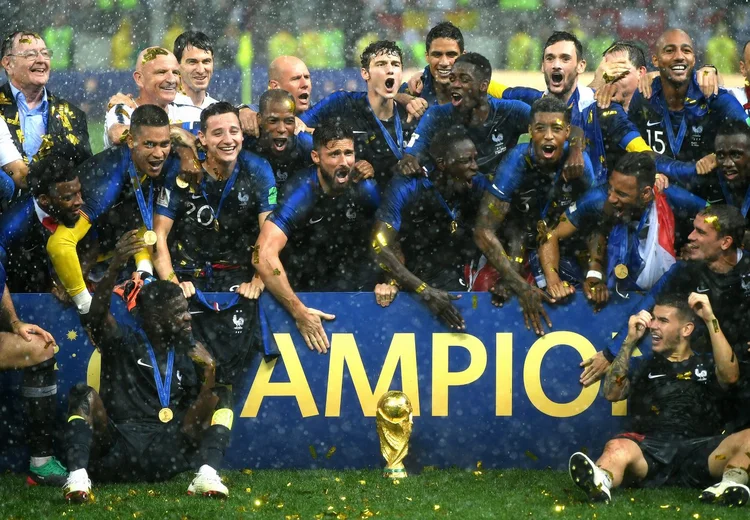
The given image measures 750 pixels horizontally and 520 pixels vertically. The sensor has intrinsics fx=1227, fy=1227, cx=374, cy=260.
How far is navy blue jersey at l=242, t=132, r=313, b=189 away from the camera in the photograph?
7.06 metres

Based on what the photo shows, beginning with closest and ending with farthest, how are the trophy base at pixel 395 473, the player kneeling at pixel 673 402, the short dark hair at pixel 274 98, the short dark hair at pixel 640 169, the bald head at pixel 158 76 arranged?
the player kneeling at pixel 673 402 < the trophy base at pixel 395 473 < the short dark hair at pixel 640 169 < the short dark hair at pixel 274 98 < the bald head at pixel 158 76

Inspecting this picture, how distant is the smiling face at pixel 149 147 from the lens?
6.46 m

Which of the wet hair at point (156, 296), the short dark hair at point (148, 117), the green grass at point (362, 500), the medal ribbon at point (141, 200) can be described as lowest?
the green grass at point (362, 500)

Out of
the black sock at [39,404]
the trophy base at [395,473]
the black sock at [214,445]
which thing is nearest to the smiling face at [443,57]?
the trophy base at [395,473]

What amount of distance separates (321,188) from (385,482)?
5.44 feet

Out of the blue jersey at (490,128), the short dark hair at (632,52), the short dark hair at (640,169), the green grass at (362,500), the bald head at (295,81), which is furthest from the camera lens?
the bald head at (295,81)

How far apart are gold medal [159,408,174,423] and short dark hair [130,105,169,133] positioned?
152 cm

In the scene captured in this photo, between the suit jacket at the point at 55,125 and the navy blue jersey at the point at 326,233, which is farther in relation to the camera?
the suit jacket at the point at 55,125

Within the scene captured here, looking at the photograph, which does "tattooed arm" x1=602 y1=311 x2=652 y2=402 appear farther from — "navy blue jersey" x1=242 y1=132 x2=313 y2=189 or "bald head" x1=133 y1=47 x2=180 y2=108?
"bald head" x1=133 y1=47 x2=180 y2=108

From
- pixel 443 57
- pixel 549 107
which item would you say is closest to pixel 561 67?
pixel 549 107

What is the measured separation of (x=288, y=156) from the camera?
7062 millimetres

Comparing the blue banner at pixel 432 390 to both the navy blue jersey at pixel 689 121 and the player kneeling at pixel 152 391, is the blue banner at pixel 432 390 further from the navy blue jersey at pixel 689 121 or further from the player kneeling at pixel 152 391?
the navy blue jersey at pixel 689 121

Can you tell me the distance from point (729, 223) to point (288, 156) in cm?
249

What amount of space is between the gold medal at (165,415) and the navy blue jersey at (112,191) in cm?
109
